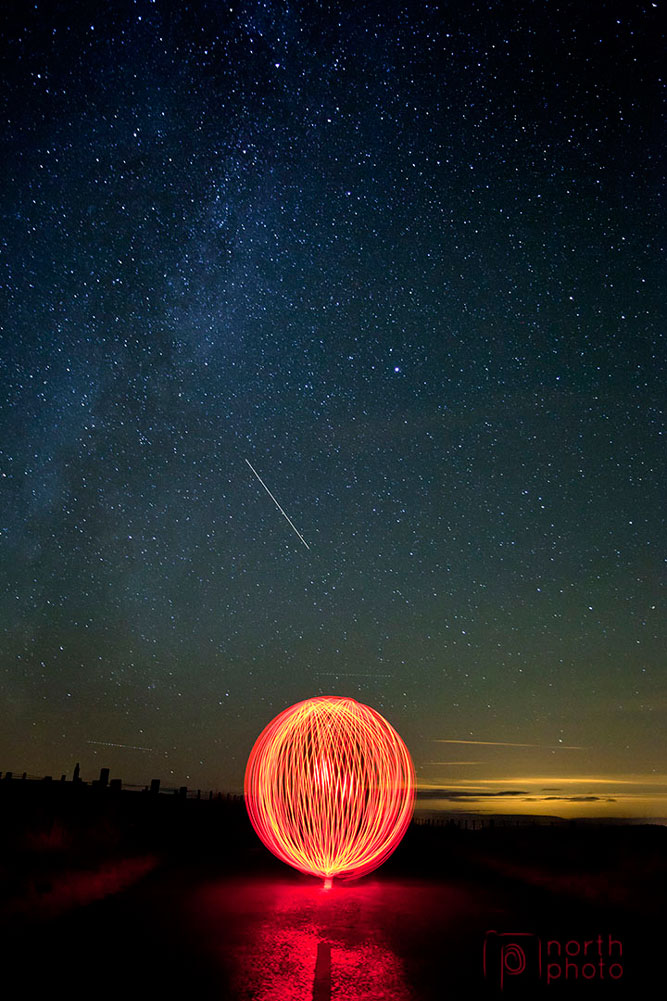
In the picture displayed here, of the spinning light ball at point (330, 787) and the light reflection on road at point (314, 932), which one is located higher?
the spinning light ball at point (330, 787)

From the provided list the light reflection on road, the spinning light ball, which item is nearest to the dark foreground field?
the light reflection on road

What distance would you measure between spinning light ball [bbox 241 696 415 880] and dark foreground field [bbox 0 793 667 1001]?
0.73m

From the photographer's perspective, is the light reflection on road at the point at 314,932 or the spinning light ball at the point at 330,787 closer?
the light reflection on road at the point at 314,932

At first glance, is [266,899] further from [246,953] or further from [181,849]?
[181,849]

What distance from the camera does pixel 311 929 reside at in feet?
28.8

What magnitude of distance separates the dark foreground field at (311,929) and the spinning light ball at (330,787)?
73cm

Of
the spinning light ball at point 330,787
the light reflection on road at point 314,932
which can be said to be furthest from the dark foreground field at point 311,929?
the spinning light ball at point 330,787

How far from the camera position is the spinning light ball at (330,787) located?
39.2ft

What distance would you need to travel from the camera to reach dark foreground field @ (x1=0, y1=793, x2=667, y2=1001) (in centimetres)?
617

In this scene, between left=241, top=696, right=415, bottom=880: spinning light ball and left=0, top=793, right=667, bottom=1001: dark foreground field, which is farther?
left=241, top=696, right=415, bottom=880: spinning light ball

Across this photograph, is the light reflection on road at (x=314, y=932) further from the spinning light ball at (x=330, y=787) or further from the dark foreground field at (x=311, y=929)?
the spinning light ball at (x=330, y=787)

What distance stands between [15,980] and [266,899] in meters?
5.91

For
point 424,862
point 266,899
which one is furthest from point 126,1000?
point 424,862

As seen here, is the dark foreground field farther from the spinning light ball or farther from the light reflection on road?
the spinning light ball
